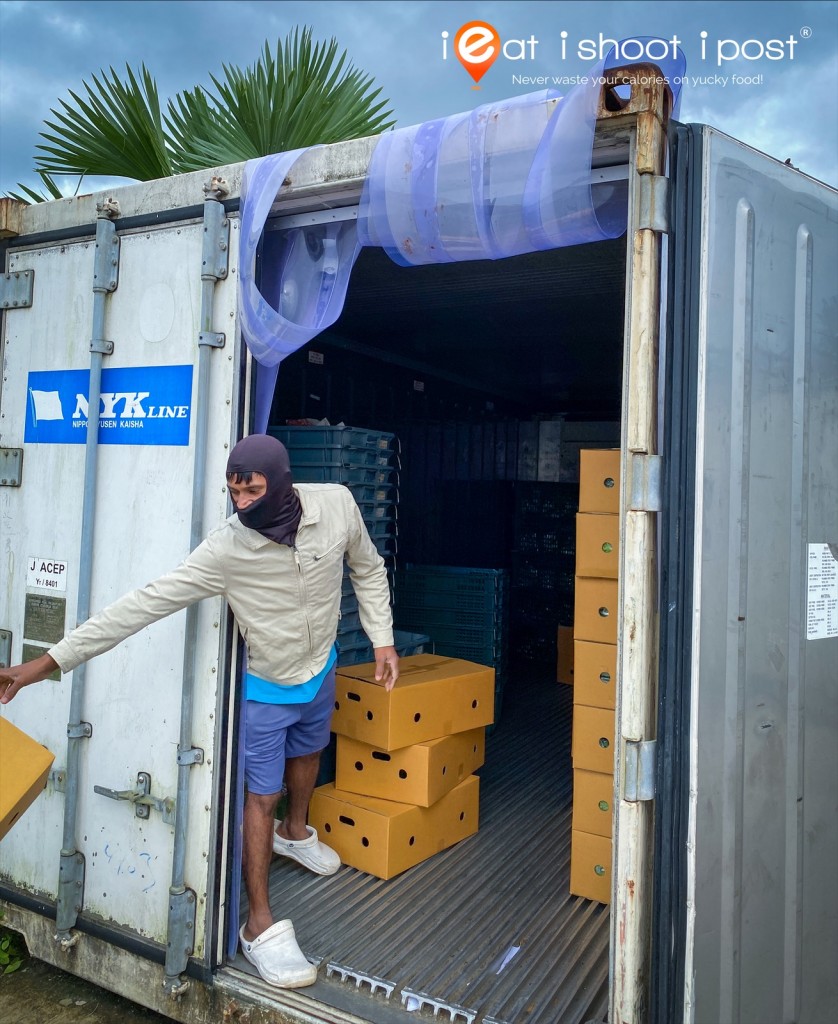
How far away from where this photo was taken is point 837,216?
277cm

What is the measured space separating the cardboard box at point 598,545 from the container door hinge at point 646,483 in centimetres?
122

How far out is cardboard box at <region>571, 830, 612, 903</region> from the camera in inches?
141

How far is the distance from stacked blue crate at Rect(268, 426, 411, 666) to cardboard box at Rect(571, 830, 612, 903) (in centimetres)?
164

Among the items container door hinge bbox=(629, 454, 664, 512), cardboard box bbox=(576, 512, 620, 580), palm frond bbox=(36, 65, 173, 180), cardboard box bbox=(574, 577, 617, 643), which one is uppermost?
palm frond bbox=(36, 65, 173, 180)

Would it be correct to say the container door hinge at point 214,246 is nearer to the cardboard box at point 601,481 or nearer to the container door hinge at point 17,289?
the container door hinge at point 17,289

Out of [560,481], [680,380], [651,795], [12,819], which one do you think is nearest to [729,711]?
[651,795]

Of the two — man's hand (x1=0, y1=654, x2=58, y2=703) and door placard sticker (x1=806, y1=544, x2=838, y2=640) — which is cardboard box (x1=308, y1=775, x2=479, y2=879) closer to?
man's hand (x1=0, y1=654, x2=58, y2=703)

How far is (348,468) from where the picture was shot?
15.3 feet

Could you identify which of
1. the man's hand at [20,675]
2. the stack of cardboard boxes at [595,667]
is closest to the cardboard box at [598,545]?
the stack of cardboard boxes at [595,667]

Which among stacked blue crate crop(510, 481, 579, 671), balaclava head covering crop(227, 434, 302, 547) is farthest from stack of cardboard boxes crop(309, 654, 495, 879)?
stacked blue crate crop(510, 481, 579, 671)

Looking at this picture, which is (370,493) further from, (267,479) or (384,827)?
(267,479)

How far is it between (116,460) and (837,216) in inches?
111

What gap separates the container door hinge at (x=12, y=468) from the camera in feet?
11.9

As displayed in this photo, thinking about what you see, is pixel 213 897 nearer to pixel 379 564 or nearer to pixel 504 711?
pixel 379 564
